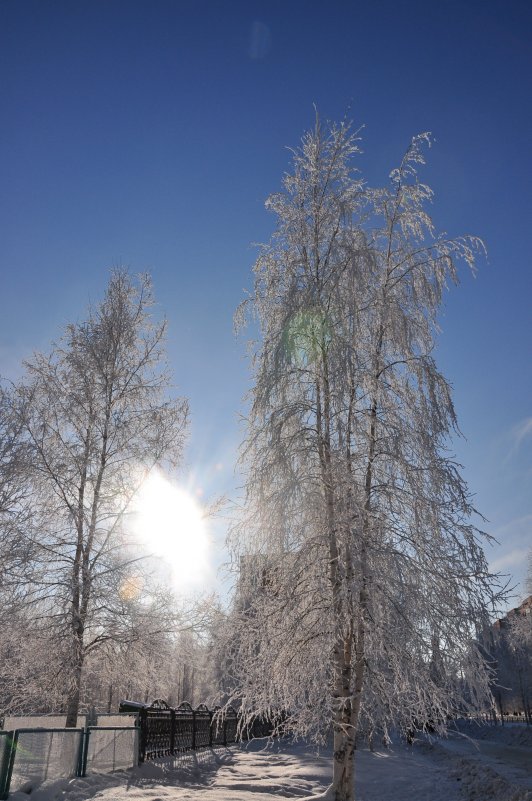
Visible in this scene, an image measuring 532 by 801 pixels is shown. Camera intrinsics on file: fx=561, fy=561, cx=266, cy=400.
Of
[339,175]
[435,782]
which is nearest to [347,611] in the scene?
[339,175]

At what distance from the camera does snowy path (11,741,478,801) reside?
29.3 ft

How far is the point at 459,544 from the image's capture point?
6898mm

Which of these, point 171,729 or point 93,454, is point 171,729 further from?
point 93,454

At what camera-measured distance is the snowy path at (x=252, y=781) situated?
8922 millimetres

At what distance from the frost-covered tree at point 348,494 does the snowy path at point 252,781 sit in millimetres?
3242

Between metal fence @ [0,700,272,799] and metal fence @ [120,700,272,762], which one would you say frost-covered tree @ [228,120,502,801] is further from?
metal fence @ [120,700,272,762]

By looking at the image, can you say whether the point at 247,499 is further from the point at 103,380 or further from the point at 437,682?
the point at 103,380

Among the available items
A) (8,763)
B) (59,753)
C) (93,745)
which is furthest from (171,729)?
(8,763)

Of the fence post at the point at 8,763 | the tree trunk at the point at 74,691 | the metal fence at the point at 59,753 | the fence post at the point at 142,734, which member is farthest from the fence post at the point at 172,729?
the fence post at the point at 8,763

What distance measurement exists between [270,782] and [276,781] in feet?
0.80

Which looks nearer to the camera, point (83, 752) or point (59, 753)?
point (59, 753)

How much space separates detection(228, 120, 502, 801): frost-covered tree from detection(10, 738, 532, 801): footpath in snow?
1579 mm

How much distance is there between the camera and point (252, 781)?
468 inches

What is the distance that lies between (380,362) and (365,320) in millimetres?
719
